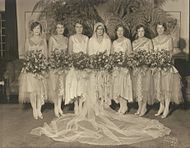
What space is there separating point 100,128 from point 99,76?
66 cm

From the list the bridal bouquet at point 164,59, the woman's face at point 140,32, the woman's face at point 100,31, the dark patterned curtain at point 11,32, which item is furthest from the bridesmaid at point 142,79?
the dark patterned curtain at point 11,32

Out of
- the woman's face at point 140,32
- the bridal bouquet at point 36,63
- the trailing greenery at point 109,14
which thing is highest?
the trailing greenery at point 109,14

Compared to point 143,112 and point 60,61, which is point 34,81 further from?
point 143,112

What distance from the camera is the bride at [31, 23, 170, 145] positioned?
3.78 metres

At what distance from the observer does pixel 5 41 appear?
6.18 m

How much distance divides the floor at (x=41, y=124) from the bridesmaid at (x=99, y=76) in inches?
22.1

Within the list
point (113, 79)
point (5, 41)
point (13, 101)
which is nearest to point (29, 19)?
point (5, 41)

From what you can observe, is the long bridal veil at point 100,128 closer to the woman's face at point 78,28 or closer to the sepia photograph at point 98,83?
the sepia photograph at point 98,83

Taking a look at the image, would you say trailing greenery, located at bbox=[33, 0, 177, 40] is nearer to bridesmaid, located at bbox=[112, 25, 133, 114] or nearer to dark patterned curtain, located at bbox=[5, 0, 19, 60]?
bridesmaid, located at bbox=[112, 25, 133, 114]

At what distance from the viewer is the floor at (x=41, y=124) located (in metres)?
3.64

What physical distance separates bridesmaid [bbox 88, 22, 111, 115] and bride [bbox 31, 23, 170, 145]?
0.01m

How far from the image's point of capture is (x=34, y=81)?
14.6 feet

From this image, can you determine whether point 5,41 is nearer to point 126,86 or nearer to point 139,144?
point 126,86

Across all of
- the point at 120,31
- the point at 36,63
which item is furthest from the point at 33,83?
the point at 120,31
